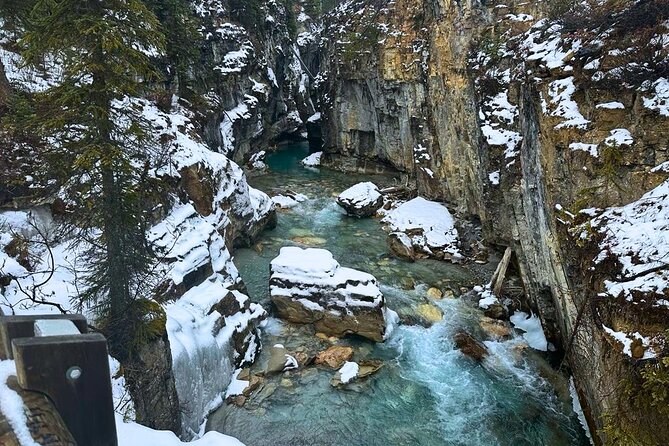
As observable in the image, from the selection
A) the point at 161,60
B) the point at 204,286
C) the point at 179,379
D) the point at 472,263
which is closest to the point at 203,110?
the point at 161,60

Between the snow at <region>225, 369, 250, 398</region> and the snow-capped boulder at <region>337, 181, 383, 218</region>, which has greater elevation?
the snow-capped boulder at <region>337, 181, 383, 218</region>

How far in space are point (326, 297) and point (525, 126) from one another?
28.9 feet

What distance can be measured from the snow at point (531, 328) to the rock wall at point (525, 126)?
45cm

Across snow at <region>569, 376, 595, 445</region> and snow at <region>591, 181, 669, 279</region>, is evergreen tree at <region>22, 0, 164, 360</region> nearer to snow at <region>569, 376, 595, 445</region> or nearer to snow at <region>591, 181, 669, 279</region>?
snow at <region>591, 181, 669, 279</region>

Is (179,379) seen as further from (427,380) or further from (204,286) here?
(427,380)

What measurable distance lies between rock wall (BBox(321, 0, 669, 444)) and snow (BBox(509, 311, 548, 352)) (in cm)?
45

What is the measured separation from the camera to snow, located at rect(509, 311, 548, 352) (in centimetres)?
1421

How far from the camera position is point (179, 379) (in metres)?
10.8

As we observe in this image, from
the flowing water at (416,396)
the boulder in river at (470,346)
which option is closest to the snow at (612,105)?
the flowing water at (416,396)

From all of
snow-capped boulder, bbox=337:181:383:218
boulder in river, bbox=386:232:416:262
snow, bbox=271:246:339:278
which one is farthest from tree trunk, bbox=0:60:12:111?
snow-capped boulder, bbox=337:181:383:218

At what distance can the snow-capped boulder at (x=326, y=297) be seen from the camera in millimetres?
15039

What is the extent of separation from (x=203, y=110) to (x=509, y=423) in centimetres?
2471

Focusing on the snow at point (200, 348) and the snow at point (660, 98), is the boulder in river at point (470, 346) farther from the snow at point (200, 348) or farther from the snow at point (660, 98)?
the snow at point (660, 98)

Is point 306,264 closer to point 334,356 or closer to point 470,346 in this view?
point 334,356
